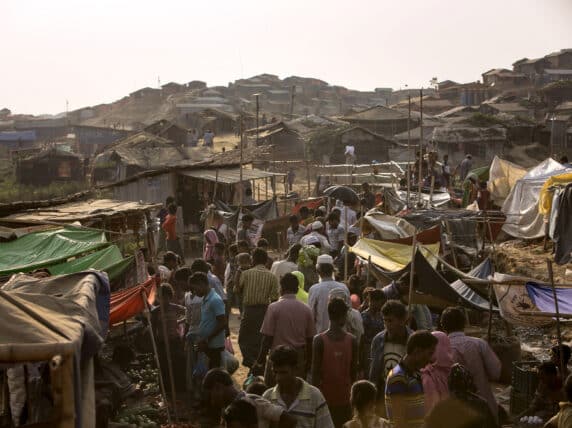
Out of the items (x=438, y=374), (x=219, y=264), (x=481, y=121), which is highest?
(x=481, y=121)

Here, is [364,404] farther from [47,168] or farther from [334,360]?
[47,168]

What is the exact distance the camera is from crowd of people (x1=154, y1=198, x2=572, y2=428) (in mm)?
4559

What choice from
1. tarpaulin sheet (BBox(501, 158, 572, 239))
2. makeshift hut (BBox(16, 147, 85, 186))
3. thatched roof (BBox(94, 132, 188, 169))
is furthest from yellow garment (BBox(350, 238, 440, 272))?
makeshift hut (BBox(16, 147, 85, 186))

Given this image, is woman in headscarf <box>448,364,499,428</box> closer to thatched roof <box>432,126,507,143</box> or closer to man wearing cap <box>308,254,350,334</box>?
man wearing cap <box>308,254,350,334</box>

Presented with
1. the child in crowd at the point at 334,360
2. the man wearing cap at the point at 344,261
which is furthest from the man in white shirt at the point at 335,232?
the child in crowd at the point at 334,360

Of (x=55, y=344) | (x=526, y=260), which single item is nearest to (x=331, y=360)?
(x=55, y=344)

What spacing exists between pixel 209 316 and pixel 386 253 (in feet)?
11.5

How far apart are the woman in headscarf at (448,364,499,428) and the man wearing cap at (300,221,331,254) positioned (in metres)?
5.63

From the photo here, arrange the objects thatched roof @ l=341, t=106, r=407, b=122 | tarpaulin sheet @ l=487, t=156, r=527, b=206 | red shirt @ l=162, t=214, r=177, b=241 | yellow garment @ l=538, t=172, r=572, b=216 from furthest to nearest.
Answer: thatched roof @ l=341, t=106, r=407, b=122, tarpaulin sheet @ l=487, t=156, r=527, b=206, red shirt @ l=162, t=214, r=177, b=241, yellow garment @ l=538, t=172, r=572, b=216

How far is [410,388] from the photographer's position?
4.69 m

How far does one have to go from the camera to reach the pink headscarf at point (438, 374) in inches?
192

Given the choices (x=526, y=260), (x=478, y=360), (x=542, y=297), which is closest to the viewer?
(x=478, y=360)

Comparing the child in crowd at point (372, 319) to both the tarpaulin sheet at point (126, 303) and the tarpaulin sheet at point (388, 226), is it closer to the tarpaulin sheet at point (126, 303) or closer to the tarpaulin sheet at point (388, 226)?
the tarpaulin sheet at point (126, 303)

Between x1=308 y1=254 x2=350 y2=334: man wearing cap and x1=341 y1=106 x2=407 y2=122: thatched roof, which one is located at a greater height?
x1=341 y1=106 x2=407 y2=122: thatched roof
